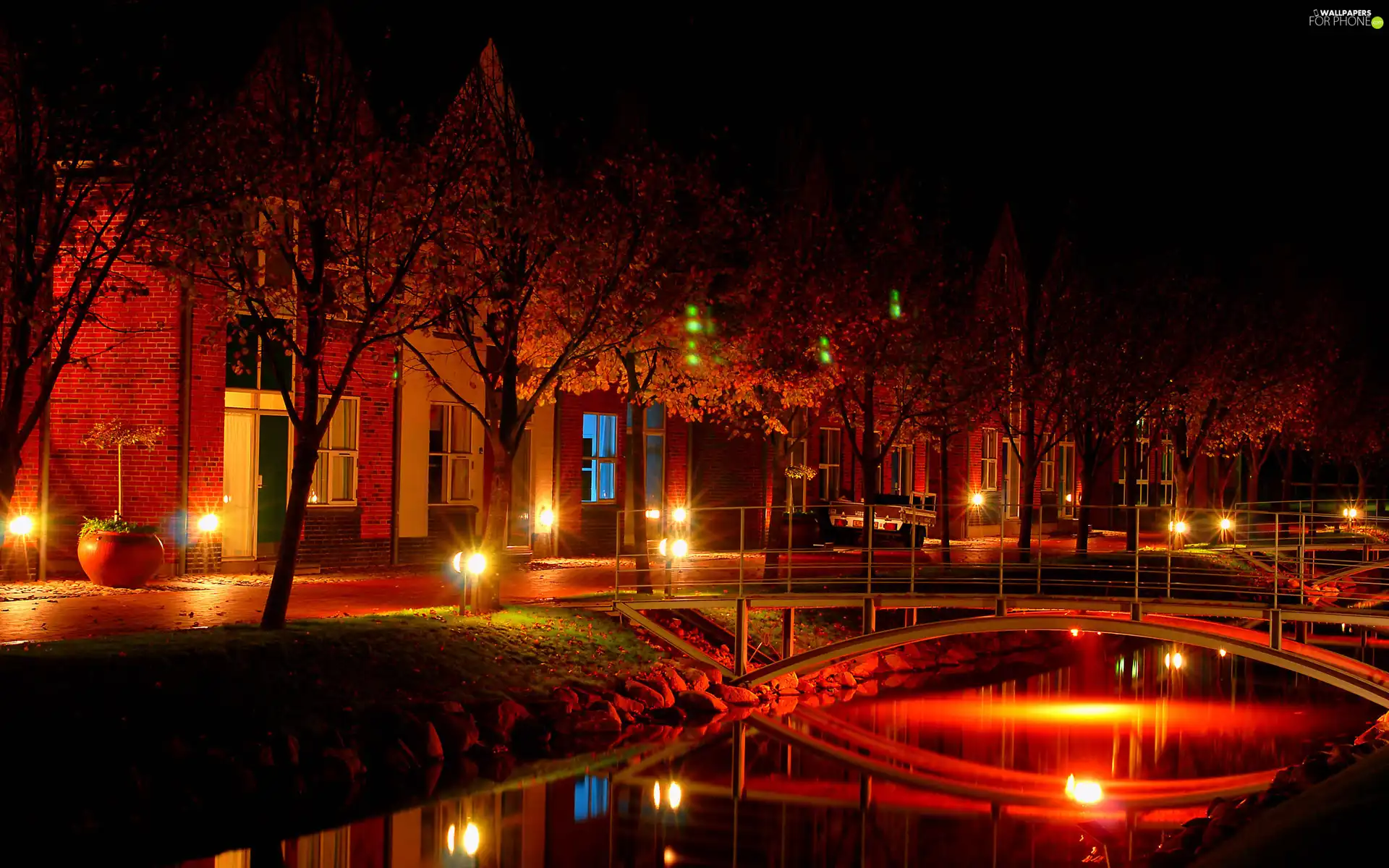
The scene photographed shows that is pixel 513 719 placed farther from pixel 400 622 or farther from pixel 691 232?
pixel 691 232

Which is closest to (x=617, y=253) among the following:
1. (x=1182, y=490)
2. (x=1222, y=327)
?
(x=1222, y=327)

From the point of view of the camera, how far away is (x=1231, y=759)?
20.2 m

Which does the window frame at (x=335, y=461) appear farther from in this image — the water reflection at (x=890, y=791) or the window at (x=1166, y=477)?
the window at (x=1166, y=477)

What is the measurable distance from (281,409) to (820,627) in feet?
35.0

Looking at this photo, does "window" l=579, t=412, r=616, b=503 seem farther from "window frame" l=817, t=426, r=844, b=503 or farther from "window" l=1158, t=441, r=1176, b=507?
"window" l=1158, t=441, r=1176, b=507

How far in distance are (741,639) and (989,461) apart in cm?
2893

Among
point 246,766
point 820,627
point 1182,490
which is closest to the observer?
point 246,766

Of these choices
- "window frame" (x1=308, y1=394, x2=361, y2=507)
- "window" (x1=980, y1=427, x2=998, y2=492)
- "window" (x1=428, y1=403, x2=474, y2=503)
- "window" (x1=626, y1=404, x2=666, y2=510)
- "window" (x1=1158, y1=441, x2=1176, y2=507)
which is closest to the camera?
"window frame" (x1=308, y1=394, x2=361, y2=507)

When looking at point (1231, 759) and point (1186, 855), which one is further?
point (1231, 759)

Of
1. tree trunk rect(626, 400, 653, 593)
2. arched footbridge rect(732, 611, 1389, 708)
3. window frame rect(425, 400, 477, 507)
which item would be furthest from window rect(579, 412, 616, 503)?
arched footbridge rect(732, 611, 1389, 708)

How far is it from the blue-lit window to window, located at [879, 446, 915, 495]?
27107mm

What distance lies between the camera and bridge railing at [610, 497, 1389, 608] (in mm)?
21094

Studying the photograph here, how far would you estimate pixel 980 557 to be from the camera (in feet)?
117

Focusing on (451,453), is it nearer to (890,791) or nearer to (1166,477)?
(890,791)
